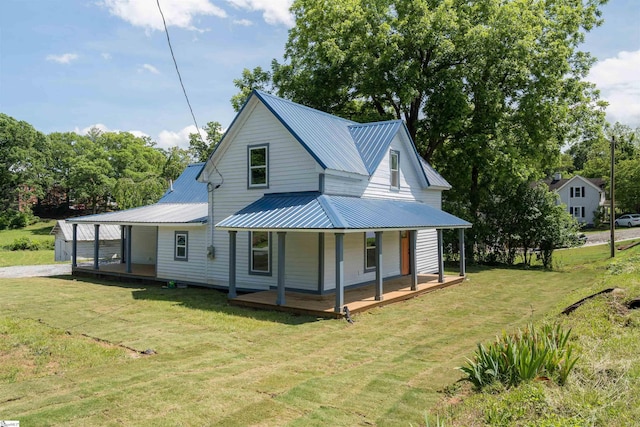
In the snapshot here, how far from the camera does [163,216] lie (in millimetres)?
19375

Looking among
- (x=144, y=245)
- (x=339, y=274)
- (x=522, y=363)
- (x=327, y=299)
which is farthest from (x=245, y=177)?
(x=522, y=363)

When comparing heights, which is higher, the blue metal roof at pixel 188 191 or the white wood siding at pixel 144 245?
the blue metal roof at pixel 188 191

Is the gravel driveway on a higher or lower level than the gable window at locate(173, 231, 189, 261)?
lower

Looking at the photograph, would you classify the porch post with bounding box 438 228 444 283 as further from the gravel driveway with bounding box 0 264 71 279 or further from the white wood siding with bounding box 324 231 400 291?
the gravel driveway with bounding box 0 264 71 279

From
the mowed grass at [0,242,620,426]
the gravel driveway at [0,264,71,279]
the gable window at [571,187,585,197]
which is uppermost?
the gable window at [571,187,585,197]

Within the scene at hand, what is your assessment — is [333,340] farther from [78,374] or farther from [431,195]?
[431,195]

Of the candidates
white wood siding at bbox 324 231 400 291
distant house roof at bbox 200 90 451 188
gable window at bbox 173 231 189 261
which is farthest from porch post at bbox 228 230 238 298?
gable window at bbox 173 231 189 261

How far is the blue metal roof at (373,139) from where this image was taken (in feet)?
55.4

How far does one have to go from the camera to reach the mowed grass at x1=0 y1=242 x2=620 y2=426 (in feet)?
19.2

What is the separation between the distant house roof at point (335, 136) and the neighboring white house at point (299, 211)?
0.17 feet

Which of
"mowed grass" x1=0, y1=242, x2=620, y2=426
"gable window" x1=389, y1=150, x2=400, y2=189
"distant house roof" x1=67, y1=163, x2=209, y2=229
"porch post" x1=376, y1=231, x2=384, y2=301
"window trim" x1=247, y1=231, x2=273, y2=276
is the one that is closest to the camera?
"mowed grass" x1=0, y1=242, x2=620, y2=426

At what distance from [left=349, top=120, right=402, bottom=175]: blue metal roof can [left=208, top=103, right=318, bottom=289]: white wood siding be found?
3.06 meters

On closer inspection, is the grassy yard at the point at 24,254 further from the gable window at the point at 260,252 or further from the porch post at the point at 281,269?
the porch post at the point at 281,269

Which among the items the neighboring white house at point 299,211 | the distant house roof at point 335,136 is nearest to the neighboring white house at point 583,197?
the neighboring white house at point 299,211
